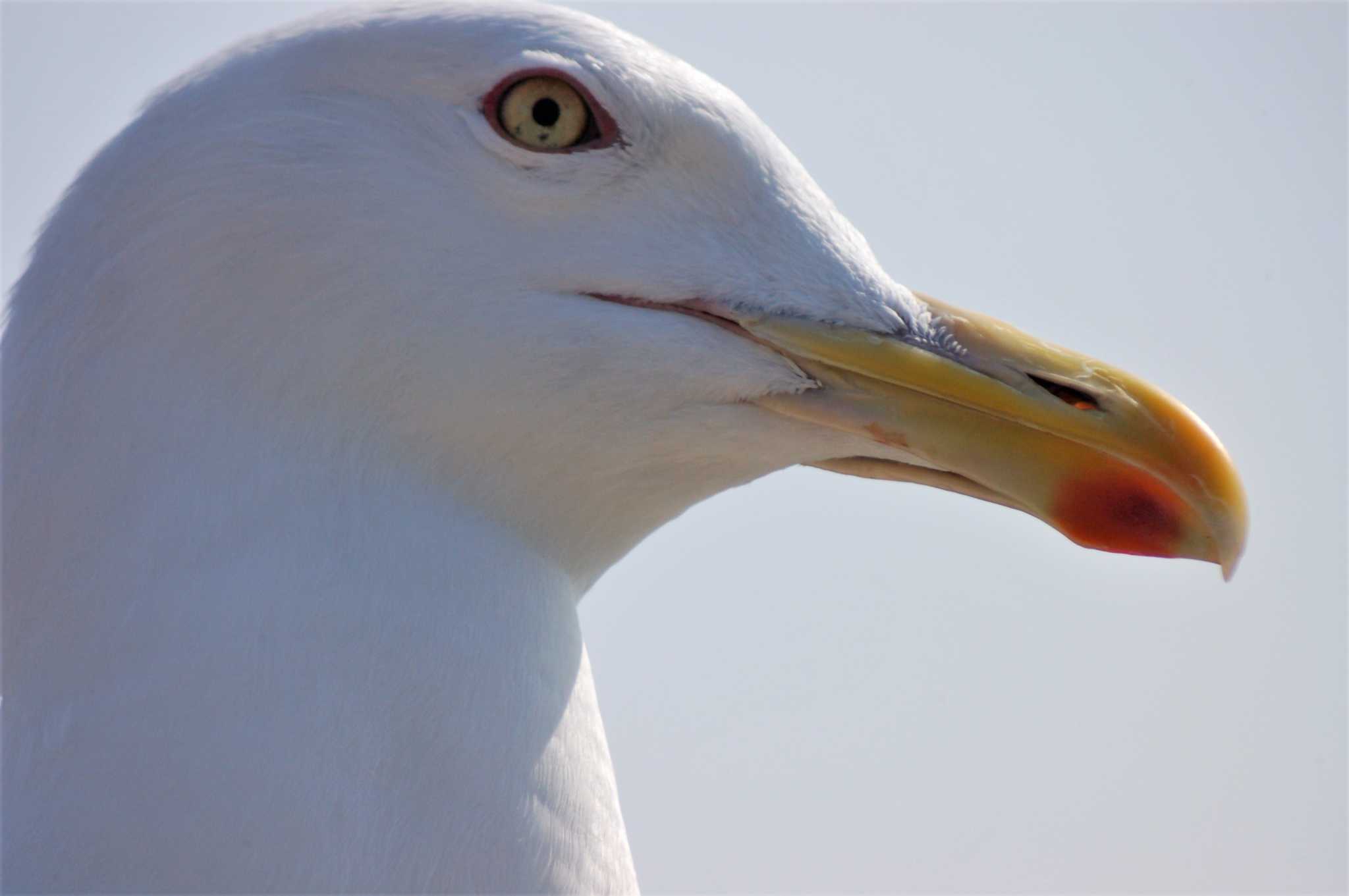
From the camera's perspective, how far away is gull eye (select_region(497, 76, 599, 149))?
3156 millimetres

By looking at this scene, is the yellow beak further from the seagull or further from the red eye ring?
the red eye ring

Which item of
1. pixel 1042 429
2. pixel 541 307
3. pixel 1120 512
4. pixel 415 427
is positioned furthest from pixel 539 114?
pixel 1120 512

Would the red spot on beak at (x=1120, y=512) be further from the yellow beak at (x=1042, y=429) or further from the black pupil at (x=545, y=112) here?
the black pupil at (x=545, y=112)

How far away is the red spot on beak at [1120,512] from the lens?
315cm

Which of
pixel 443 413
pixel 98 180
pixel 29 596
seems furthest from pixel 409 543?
pixel 98 180

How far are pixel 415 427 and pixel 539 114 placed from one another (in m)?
0.66

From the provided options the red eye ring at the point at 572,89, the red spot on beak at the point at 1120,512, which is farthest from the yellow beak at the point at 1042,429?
the red eye ring at the point at 572,89

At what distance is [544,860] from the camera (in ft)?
9.54

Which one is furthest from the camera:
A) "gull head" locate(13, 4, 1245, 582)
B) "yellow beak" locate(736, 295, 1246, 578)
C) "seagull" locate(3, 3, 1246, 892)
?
"yellow beak" locate(736, 295, 1246, 578)

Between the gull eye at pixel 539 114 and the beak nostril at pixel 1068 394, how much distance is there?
1.03 m

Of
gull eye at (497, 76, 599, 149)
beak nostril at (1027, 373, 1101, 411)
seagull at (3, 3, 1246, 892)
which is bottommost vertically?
seagull at (3, 3, 1246, 892)

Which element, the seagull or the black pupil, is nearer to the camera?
the seagull

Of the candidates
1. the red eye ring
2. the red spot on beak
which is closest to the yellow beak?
the red spot on beak

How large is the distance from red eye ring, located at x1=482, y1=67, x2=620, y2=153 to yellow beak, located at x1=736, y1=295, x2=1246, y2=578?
460 millimetres
